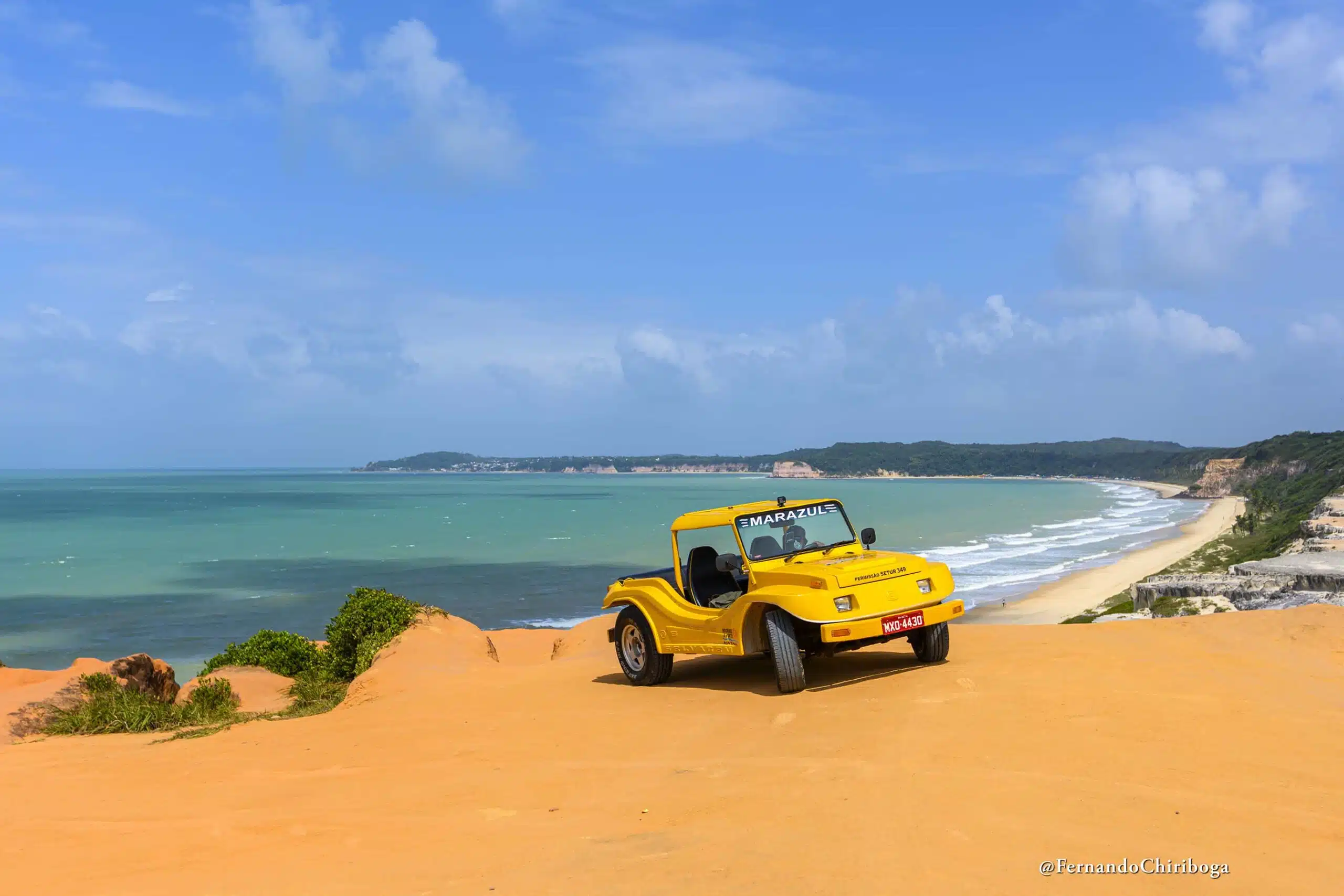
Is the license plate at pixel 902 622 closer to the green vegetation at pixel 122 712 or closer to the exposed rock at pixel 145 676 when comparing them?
the green vegetation at pixel 122 712

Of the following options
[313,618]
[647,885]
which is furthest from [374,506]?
[647,885]

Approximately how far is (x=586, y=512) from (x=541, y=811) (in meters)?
96.4

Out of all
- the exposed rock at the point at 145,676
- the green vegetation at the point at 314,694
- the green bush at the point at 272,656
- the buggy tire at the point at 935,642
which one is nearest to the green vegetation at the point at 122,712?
the exposed rock at the point at 145,676

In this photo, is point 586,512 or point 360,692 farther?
point 586,512

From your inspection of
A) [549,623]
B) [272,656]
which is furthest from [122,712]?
[549,623]

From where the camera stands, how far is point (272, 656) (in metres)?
16.3

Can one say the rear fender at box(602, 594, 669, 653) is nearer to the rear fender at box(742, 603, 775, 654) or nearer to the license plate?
the rear fender at box(742, 603, 775, 654)

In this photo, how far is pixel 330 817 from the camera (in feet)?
20.0

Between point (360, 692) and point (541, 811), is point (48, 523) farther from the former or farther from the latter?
point (541, 811)

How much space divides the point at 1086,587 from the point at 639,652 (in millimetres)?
30042

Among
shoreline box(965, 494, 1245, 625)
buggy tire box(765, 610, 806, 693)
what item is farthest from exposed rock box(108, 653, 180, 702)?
shoreline box(965, 494, 1245, 625)

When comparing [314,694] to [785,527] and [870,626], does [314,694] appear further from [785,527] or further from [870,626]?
[870,626]

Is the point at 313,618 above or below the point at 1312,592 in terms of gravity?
below

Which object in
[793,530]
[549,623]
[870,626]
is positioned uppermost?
[793,530]
